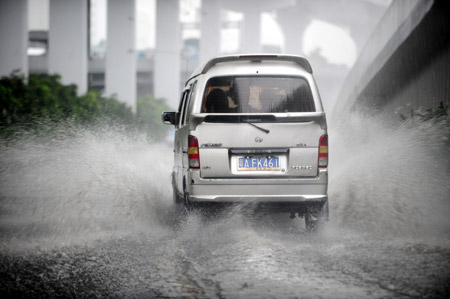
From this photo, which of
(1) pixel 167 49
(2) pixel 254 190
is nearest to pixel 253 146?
(2) pixel 254 190

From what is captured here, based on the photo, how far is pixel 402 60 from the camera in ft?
45.8

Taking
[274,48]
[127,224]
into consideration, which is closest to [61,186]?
[127,224]

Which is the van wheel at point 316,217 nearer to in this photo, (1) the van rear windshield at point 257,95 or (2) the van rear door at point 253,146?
(2) the van rear door at point 253,146

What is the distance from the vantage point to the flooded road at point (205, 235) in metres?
4.67

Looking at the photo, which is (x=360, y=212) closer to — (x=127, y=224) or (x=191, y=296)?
Answer: (x=127, y=224)

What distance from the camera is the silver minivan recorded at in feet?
21.3

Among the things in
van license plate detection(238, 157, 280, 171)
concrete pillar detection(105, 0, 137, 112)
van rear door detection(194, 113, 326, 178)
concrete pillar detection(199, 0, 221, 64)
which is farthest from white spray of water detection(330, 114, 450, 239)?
concrete pillar detection(199, 0, 221, 64)

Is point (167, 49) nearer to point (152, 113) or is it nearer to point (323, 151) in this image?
point (152, 113)

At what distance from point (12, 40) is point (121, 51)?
17.8 meters

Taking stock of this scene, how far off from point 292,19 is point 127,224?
108 m

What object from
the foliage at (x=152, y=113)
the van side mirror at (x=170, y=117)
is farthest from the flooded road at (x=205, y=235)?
the foliage at (x=152, y=113)

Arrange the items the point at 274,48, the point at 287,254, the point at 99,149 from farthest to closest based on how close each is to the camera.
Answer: the point at 274,48 < the point at 99,149 < the point at 287,254

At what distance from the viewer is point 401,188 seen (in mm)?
8406

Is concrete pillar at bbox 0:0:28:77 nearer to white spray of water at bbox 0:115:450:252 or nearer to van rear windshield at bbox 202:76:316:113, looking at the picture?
white spray of water at bbox 0:115:450:252
